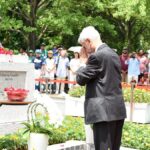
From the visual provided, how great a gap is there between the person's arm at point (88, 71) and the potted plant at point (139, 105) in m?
8.32

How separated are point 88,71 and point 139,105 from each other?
8646mm

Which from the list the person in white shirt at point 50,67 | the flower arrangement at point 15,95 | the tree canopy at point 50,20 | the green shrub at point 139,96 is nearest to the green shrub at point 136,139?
the flower arrangement at point 15,95

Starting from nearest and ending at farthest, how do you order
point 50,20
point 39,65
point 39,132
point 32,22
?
point 39,132, point 39,65, point 50,20, point 32,22

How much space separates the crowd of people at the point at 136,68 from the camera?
2266 cm

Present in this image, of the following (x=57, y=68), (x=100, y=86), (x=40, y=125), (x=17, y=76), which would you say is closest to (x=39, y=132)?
(x=40, y=125)

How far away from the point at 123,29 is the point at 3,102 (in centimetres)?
3393

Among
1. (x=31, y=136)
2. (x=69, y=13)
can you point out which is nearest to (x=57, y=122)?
Result: (x=31, y=136)

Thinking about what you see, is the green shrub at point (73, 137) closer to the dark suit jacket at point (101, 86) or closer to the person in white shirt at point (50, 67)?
the dark suit jacket at point (101, 86)

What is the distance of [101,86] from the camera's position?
6.94 meters

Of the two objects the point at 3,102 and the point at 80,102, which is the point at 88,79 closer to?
the point at 3,102

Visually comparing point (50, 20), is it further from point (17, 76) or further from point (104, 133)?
point (104, 133)

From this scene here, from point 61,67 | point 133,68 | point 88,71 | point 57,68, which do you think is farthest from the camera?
point 133,68

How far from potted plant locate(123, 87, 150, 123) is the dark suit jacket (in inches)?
323

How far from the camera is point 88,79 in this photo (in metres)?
6.90
